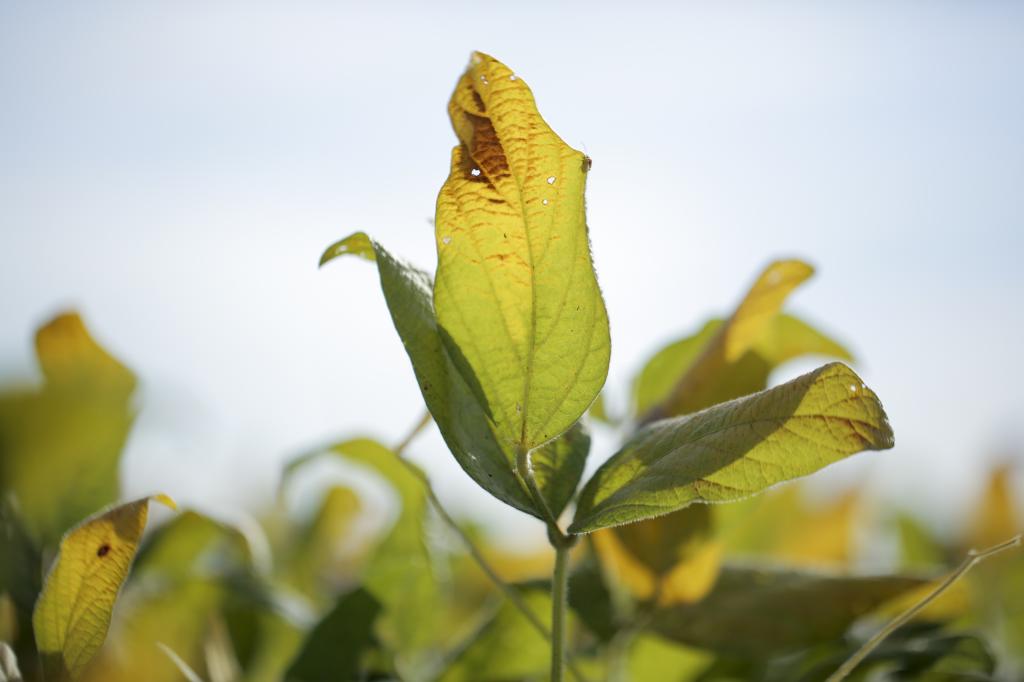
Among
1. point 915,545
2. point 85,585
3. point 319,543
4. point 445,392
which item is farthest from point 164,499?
point 915,545

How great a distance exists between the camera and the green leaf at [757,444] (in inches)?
19.3

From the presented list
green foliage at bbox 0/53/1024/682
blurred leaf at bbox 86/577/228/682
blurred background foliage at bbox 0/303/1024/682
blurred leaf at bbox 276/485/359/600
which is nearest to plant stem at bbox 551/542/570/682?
green foliage at bbox 0/53/1024/682

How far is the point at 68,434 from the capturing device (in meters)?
0.86

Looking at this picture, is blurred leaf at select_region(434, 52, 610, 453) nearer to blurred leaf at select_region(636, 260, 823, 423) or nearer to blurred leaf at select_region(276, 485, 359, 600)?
blurred leaf at select_region(636, 260, 823, 423)

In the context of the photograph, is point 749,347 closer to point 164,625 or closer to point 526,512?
point 526,512

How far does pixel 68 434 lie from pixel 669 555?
56 centimetres

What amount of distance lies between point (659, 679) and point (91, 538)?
2.09 ft

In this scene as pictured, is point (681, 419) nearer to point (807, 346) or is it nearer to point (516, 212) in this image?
point (516, 212)

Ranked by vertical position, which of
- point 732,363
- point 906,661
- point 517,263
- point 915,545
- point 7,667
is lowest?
point 915,545

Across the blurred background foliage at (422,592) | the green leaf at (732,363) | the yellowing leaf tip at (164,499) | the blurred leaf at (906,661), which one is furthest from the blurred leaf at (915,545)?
the yellowing leaf tip at (164,499)

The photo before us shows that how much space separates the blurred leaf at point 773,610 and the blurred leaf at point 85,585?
46cm

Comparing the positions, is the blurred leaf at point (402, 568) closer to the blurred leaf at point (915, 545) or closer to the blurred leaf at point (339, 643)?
the blurred leaf at point (339, 643)

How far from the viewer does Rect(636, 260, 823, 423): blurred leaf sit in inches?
28.4

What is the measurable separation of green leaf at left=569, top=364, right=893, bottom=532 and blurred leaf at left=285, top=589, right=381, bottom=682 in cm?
31
